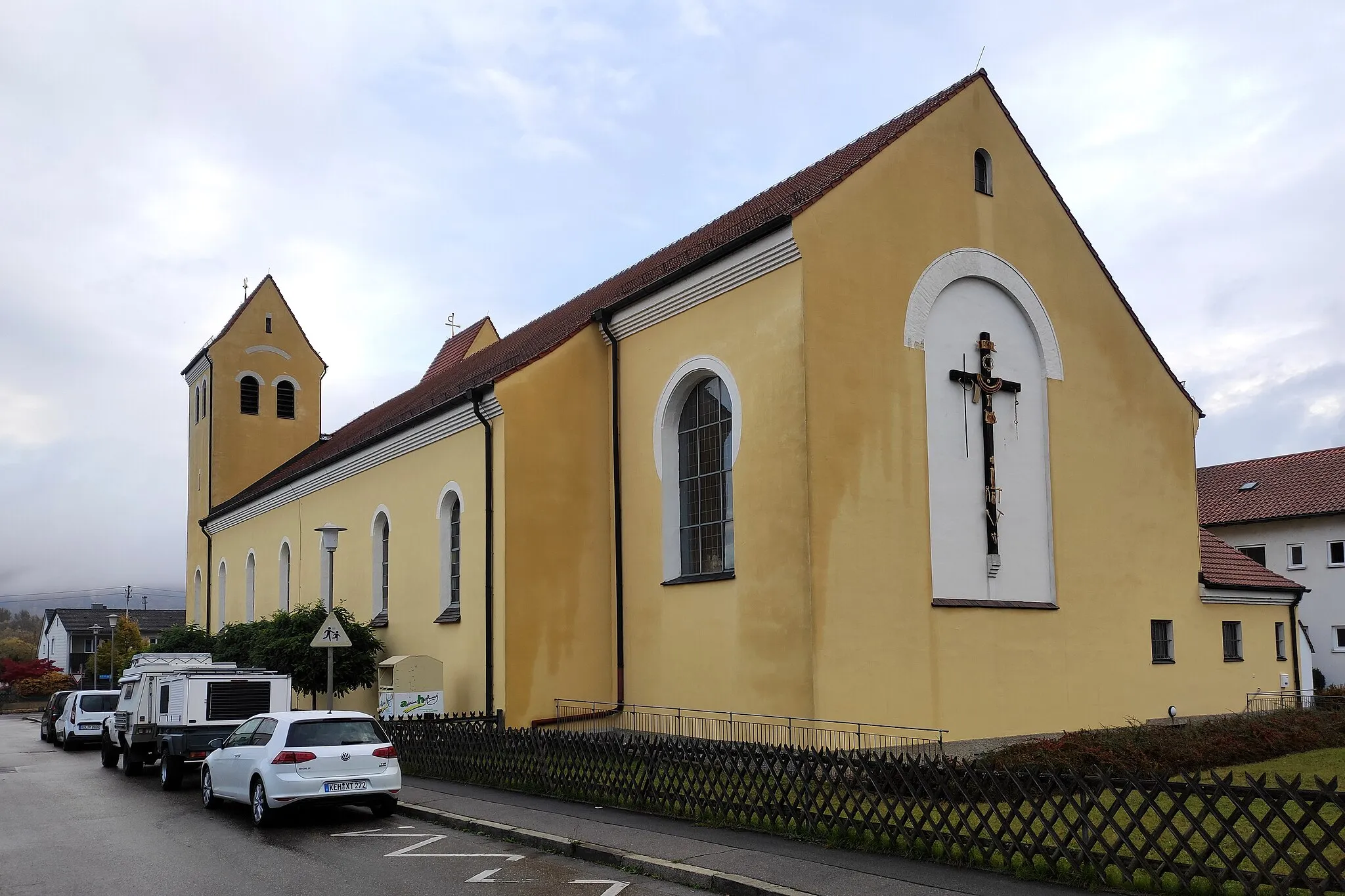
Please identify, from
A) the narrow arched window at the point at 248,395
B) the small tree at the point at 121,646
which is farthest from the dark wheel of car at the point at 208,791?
the small tree at the point at 121,646

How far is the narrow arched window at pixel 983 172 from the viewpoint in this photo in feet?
65.0

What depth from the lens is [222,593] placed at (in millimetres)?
42094

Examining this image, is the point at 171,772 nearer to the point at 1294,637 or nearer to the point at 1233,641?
the point at 1233,641

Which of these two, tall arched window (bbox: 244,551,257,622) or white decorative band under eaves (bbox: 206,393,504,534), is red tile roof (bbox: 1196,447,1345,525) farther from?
tall arched window (bbox: 244,551,257,622)

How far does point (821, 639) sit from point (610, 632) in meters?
5.67

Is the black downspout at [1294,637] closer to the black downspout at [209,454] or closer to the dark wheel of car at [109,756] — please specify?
the dark wheel of car at [109,756]

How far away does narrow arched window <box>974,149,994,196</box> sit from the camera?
780 inches

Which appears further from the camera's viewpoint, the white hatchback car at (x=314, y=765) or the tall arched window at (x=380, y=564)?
the tall arched window at (x=380, y=564)

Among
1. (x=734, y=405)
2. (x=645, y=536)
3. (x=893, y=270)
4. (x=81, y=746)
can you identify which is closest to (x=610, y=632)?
(x=645, y=536)

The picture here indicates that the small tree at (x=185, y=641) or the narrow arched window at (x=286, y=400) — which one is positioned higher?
the narrow arched window at (x=286, y=400)

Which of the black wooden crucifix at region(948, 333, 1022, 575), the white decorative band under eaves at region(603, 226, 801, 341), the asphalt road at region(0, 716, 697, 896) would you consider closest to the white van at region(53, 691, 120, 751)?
the asphalt road at region(0, 716, 697, 896)

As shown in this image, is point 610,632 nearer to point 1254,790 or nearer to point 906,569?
point 906,569

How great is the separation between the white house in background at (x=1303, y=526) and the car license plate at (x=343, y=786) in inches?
1330

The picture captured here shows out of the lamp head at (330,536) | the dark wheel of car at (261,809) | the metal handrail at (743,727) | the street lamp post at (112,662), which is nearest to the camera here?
the dark wheel of car at (261,809)
